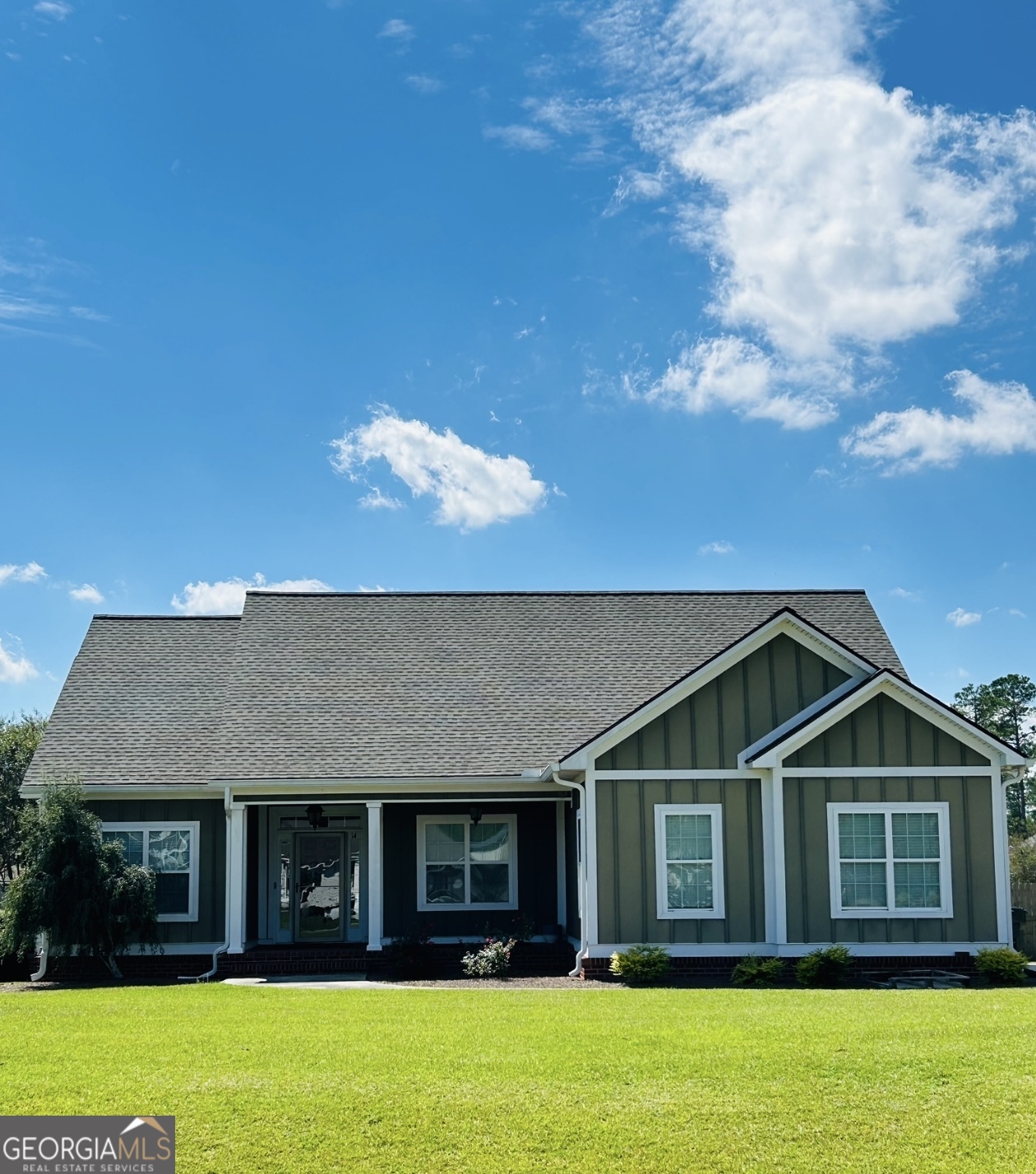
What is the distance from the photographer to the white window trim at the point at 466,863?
20688 millimetres

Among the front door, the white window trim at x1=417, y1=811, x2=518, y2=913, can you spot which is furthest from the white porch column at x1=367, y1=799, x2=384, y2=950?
the front door

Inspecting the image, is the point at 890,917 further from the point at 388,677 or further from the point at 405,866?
the point at 388,677

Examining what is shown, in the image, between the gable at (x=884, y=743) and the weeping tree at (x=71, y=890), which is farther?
the weeping tree at (x=71, y=890)

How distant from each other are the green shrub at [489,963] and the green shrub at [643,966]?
2.26 m

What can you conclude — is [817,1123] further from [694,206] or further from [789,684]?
[694,206]

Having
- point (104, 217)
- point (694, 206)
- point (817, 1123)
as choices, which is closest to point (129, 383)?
point (104, 217)

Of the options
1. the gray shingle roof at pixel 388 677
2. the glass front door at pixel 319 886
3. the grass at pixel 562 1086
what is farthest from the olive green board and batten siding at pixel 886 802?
the glass front door at pixel 319 886

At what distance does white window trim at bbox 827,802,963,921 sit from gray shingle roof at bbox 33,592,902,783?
400 centimetres

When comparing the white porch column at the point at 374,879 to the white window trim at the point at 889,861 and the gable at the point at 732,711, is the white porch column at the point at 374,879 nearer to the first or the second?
the gable at the point at 732,711

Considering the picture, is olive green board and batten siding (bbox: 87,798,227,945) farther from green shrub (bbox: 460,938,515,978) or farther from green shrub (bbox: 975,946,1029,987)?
green shrub (bbox: 975,946,1029,987)

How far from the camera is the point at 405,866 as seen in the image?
20.9m

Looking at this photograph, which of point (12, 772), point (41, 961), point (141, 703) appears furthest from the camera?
point (12, 772)

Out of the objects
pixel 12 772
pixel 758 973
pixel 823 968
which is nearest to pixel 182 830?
pixel 758 973

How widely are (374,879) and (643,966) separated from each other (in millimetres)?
5059
